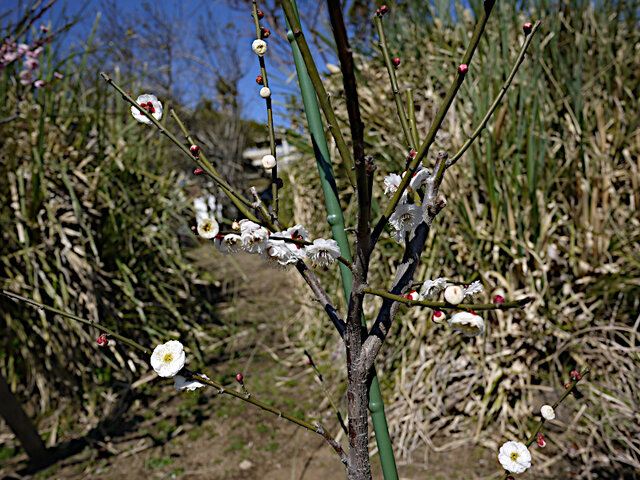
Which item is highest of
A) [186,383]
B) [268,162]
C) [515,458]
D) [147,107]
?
[147,107]

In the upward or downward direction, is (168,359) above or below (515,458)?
above

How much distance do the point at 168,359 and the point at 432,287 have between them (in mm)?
327

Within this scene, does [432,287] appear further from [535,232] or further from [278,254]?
[535,232]

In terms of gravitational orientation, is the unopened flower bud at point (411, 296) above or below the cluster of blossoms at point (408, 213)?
below

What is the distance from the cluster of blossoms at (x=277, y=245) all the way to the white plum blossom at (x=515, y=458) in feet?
1.08

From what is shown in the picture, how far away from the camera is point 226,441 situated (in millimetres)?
1788

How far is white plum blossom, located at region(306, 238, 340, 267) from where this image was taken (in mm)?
432

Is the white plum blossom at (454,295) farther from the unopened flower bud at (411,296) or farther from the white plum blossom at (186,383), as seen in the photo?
the white plum blossom at (186,383)

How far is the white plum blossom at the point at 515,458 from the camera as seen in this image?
50cm

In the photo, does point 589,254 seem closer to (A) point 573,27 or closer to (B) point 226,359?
(A) point 573,27

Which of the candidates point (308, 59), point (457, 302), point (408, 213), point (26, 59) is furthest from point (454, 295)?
point (26, 59)

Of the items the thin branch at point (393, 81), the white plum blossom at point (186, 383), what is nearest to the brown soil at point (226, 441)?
the white plum blossom at point (186, 383)

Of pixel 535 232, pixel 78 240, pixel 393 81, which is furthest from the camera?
pixel 78 240

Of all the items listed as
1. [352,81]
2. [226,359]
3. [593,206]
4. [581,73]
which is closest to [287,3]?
[352,81]
